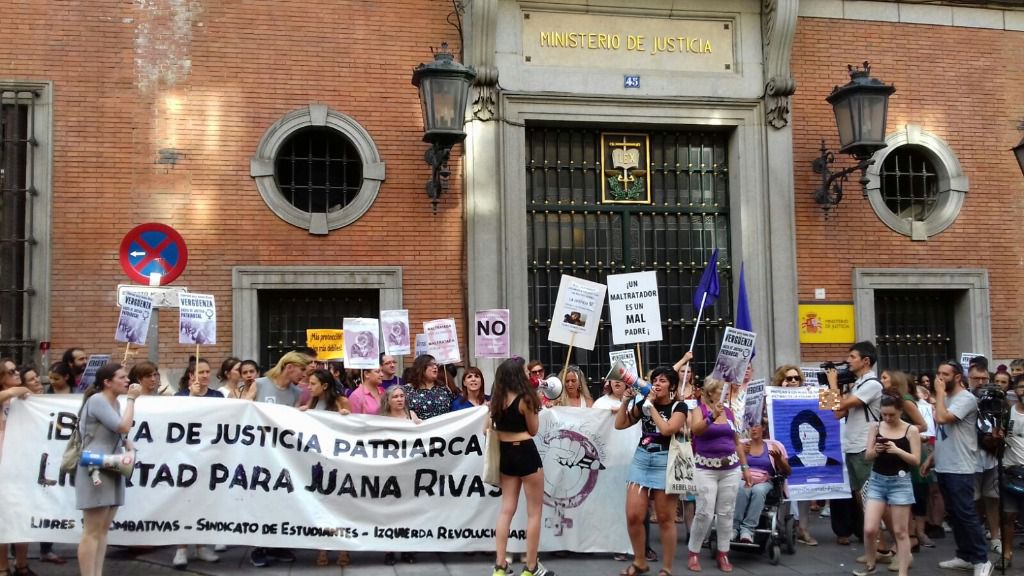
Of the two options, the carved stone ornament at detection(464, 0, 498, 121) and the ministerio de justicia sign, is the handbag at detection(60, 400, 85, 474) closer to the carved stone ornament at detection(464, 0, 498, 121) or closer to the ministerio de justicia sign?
the carved stone ornament at detection(464, 0, 498, 121)

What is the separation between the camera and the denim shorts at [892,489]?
805 cm

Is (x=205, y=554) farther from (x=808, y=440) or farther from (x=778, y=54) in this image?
(x=778, y=54)

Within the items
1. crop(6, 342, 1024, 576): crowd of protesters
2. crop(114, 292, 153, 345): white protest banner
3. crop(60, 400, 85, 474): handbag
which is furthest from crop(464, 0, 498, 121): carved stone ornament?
crop(60, 400, 85, 474): handbag

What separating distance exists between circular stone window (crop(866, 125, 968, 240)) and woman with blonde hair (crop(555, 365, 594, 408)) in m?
5.83

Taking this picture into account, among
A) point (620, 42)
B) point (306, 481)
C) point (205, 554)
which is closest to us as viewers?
point (306, 481)

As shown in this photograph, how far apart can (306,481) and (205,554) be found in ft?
3.85

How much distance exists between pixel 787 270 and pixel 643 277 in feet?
13.7

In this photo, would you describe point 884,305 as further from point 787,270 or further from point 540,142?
point 540,142

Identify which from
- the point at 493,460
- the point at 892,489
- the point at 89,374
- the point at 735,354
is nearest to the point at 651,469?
the point at 493,460

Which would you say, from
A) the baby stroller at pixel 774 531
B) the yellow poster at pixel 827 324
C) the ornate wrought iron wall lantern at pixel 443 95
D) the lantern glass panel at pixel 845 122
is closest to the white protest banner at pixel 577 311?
the baby stroller at pixel 774 531

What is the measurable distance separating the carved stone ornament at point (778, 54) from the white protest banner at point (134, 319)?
8483 millimetres

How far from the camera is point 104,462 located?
7.10 meters

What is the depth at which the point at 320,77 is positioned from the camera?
41.0ft

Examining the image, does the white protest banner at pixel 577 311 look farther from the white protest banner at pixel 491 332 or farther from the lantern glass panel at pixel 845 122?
the lantern glass panel at pixel 845 122
